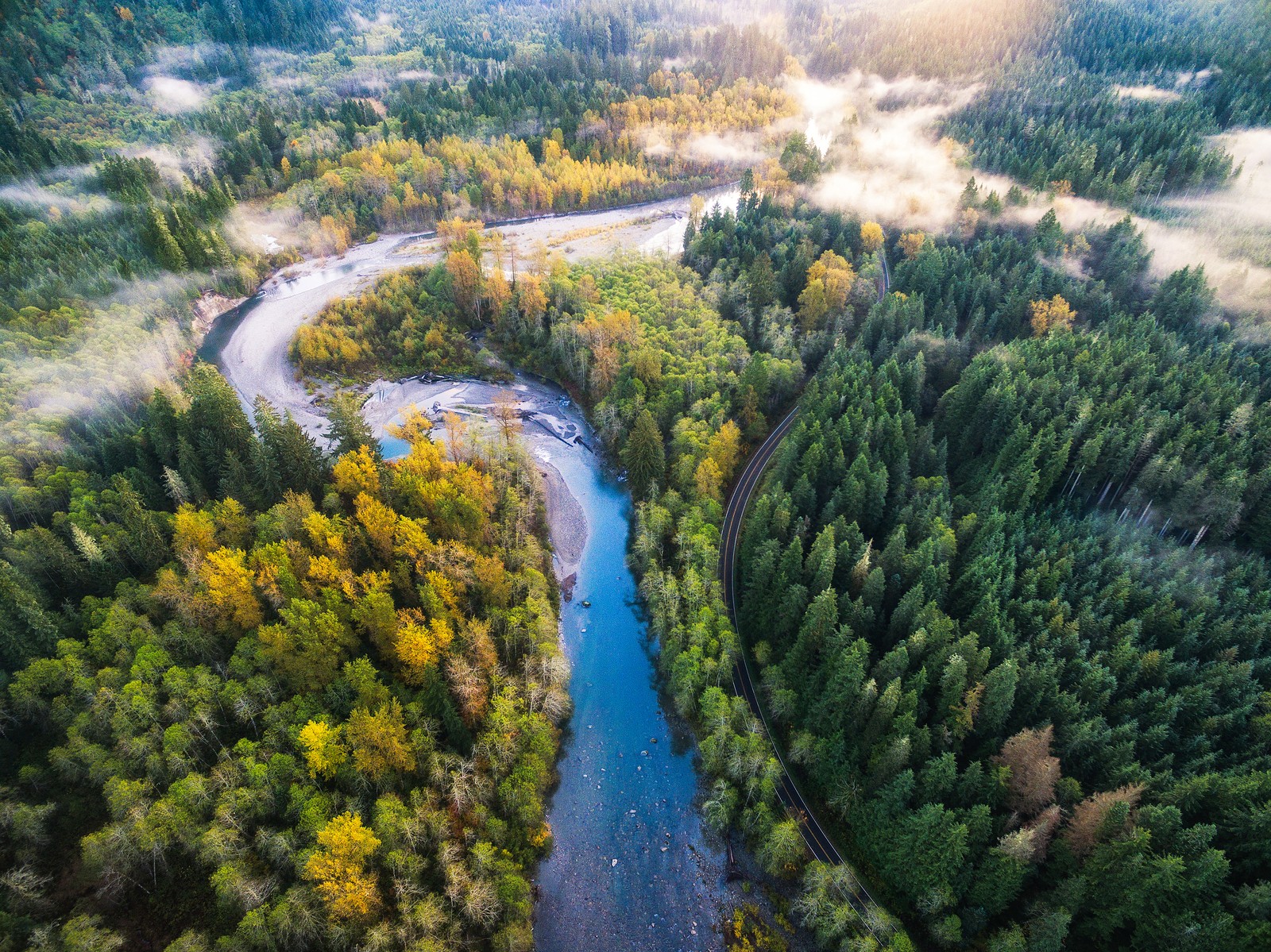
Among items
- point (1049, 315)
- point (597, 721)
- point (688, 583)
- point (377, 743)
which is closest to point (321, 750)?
point (377, 743)

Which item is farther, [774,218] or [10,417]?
[774,218]

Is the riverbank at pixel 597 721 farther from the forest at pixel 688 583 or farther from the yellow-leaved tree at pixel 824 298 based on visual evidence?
the yellow-leaved tree at pixel 824 298

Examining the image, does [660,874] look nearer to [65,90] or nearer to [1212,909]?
[1212,909]

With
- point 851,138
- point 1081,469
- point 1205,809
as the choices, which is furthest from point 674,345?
point 851,138

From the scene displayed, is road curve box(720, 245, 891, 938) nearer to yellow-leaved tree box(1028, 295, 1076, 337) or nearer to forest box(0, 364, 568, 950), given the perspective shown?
forest box(0, 364, 568, 950)

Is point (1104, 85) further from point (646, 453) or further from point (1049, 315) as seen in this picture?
point (646, 453)

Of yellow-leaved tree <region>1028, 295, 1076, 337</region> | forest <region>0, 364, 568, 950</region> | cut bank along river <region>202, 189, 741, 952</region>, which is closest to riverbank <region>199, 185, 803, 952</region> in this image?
cut bank along river <region>202, 189, 741, 952</region>
